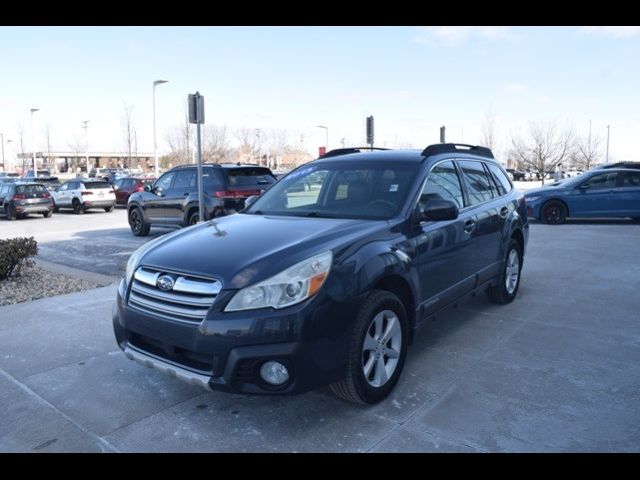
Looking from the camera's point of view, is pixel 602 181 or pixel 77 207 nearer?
pixel 602 181

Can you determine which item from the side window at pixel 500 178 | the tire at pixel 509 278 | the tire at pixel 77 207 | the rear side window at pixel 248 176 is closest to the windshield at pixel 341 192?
the side window at pixel 500 178

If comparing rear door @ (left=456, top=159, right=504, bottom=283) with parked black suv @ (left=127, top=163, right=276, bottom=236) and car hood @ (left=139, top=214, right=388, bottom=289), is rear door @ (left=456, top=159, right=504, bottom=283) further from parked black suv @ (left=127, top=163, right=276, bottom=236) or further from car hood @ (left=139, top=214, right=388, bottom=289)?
parked black suv @ (left=127, top=163, right=276, bottom=236)

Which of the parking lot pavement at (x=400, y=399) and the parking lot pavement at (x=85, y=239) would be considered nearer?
the parking lot pavement at (x=400, y=399)

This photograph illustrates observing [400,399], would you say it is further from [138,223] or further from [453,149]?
[138,223]

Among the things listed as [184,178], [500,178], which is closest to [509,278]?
[500,178]

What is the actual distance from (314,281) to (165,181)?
1069 centimetres

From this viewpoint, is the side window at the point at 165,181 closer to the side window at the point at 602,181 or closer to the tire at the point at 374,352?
the tire at the point at 374,352

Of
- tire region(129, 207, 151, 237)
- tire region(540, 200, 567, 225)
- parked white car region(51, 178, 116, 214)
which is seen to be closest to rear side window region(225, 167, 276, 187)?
tire region(129, 207, 151, 237)

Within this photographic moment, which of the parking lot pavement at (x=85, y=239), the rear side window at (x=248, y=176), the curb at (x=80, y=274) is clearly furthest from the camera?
the rear side window at (x=248, y=176)

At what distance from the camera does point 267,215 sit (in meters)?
4.59

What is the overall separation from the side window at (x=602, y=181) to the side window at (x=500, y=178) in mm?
9466

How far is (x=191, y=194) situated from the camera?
12203mm

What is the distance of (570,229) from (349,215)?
1081cm

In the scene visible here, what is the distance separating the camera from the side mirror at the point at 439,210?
397cm
